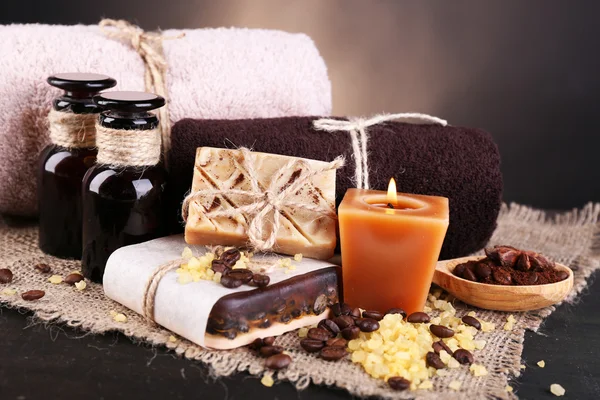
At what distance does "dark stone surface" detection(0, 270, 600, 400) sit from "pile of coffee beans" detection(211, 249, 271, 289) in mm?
116

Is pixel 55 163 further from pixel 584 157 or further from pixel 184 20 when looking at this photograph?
pixel 584 157

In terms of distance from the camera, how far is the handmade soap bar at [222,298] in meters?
0.99

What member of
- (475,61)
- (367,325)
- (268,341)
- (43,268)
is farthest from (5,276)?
(475,61)

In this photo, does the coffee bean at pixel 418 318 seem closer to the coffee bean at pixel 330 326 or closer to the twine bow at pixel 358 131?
the coffee bean at pixel 330 326

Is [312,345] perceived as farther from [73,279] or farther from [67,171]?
[67,171]

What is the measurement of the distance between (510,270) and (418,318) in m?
0.22

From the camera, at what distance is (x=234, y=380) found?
3.09 feet

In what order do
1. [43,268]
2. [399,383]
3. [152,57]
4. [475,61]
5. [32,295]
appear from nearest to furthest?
1. [399,383]
2. [32,295]
3. [43,268]
4. [152,57]
5. [475,61]

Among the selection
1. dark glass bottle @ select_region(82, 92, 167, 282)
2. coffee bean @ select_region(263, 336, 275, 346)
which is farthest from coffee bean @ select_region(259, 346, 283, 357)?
dark glass bottle @ select_region(82, 92, 167, 282)

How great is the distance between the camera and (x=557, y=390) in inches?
37.4

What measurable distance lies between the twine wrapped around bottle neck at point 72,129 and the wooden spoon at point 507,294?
63 centimetres

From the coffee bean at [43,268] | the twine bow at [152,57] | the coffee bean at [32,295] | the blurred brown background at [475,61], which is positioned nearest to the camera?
the coffee bean at [32,295]

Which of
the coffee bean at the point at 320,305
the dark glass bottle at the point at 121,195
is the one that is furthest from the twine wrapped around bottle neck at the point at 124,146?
the coffee bean at the point at 320,305

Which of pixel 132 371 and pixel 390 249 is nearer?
pixel 132 371
